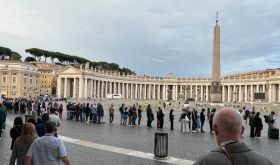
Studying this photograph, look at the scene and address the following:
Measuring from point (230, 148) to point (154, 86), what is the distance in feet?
424

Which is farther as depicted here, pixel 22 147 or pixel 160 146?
pixel 160 146

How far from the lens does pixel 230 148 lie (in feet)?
9.28

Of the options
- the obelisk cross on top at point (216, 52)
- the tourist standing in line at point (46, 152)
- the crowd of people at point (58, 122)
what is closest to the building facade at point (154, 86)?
the obelisk cross on top at point (216, 52)

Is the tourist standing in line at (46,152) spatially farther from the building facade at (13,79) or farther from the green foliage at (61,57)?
the green foliage at (61,57)

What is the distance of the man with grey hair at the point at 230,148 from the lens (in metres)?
2.75

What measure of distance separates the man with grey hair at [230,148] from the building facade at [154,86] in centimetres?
9220

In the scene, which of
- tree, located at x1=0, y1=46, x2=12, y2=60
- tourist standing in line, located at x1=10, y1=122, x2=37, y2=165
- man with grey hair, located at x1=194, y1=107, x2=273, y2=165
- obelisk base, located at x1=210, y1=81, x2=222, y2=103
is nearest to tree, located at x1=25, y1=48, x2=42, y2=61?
tree, located at x1=0, y1=46, x2=12, y2=60

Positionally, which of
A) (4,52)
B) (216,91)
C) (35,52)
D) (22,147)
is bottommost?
(22,147)

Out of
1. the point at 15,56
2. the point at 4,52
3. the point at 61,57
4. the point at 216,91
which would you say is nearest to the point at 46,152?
the point at 216,91

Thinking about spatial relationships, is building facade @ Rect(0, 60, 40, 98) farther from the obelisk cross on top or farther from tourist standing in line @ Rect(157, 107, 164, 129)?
tourist standing in line @ Rect(157, 107, 164, 129)

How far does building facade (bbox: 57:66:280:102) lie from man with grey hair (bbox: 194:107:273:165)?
303 feet

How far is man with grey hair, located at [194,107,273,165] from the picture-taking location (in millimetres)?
2753

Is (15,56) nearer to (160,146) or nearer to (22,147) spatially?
(160,146)

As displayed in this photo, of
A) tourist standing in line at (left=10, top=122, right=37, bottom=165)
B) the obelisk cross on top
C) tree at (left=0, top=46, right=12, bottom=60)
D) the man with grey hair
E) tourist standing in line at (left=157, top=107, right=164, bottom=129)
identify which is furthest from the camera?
tree at (left=0, top=46, right=12, bottom=60)
